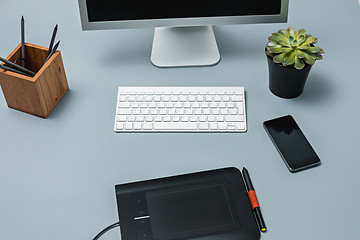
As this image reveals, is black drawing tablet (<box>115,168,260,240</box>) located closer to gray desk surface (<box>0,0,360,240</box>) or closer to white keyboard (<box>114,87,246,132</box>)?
gray desk surface (<box>0,0,360,240</box>)

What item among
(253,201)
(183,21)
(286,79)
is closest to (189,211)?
(253,201)

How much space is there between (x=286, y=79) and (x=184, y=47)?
312 millimetres

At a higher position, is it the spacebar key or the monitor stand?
→ the monitor stand

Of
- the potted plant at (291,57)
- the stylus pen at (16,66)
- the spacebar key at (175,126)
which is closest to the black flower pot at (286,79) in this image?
the potted plant at (291,57)

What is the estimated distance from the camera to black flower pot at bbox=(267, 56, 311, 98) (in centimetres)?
112

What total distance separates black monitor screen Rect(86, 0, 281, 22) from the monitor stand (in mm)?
102

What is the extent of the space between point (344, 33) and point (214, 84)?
1.45 ft

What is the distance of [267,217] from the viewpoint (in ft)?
3.15

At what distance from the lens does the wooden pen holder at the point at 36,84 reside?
1079 mm

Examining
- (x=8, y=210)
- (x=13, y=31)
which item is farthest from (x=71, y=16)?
(x=8, y=210)

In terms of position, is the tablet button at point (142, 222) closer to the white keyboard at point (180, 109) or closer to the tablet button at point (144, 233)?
the tablet button at point (144, 233)

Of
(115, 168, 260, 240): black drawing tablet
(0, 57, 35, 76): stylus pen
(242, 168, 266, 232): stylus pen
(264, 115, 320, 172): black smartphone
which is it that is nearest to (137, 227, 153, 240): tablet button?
(115, 168, 260, 240): black drawing tablet

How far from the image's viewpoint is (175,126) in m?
1.12

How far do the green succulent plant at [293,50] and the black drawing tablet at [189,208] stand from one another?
30 cm
